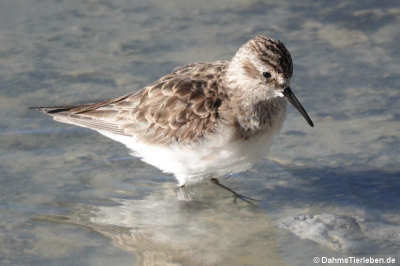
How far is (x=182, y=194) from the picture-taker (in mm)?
8484

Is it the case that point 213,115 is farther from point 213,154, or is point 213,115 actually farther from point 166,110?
point 166,110

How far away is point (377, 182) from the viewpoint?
27.9 ft

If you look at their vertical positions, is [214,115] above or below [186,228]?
above

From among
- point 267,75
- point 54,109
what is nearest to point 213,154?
point 267,75

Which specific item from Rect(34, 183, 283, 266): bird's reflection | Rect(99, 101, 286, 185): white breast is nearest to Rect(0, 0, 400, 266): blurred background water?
Rect(34, 183, 283, 266): bird's reflection

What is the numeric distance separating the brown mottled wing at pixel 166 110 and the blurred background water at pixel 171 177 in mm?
631

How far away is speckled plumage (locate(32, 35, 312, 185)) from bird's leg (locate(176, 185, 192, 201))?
0.82 feet

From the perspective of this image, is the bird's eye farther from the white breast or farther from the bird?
the white breast

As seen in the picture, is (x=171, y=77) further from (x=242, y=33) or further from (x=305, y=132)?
(x=242, y=33)

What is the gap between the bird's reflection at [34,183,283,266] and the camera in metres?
7.33

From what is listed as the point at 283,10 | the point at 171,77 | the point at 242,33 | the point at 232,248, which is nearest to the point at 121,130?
the point at 171,77

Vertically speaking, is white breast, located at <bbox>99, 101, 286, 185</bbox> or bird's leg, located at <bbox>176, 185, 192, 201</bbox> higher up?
white breast, located at <bbox>99, 101, 286, 185</bbox>

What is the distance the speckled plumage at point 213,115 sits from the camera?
782 centimetres

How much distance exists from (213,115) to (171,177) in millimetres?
1387
